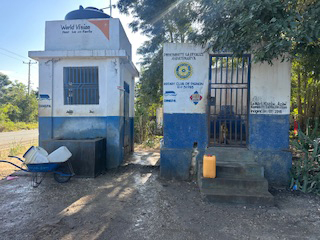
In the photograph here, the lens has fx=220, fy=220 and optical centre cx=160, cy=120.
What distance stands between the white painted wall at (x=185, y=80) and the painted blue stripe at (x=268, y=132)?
130 cm

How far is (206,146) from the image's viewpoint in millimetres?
5629

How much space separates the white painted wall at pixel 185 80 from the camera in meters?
5.61

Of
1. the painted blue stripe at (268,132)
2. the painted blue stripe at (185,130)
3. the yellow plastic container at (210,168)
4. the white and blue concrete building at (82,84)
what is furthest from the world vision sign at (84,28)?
the painted blue stripe at (268,132)

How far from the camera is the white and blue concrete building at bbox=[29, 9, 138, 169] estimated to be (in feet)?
21.7

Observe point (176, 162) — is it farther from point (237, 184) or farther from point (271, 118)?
point (271, 118)

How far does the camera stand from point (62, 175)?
5352mm

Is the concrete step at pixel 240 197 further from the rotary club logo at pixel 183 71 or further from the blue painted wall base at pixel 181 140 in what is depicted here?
the rotary club logo at pixel 183 71

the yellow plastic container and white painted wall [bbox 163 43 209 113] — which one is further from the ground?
white painted wall [bbox 163 43 209 113]

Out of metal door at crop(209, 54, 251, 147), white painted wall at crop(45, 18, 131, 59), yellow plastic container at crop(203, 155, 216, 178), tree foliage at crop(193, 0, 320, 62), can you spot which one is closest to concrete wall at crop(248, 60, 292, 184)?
metal door at crop(209, 54, 251, 147)

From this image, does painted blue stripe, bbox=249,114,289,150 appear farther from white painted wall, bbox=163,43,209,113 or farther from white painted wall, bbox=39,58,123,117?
white painted wall, bbox=39,58,123,117

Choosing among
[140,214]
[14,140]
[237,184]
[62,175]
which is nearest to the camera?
[140,214]

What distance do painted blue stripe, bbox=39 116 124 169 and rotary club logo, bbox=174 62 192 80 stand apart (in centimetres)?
229

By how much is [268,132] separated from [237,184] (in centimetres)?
173

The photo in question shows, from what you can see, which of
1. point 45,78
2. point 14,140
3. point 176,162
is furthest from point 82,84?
point 14,140
